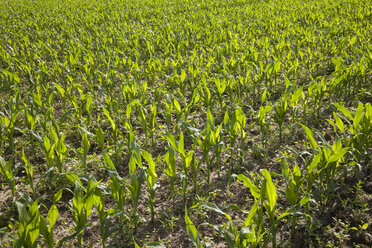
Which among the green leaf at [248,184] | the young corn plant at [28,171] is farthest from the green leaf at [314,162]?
the young corn plant at [28,171]

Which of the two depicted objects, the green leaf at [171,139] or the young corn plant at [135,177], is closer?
the young corn plant at [135,177]

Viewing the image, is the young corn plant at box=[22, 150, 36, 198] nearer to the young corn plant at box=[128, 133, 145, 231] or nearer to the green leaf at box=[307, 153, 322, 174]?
→ the young corn plant at box=[128, 133, 145, 231]

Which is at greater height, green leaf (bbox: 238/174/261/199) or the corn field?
green leaf (bbox: 238/174/261/199)

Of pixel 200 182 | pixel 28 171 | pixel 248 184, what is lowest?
pixel 200 182

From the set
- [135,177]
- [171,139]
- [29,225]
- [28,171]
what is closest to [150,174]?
[135,177]

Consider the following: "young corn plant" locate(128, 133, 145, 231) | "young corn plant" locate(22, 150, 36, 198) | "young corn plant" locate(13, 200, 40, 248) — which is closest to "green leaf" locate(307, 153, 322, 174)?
"young corn plant" locate(128, 133, 145, 231)

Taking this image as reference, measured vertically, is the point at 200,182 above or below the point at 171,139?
below

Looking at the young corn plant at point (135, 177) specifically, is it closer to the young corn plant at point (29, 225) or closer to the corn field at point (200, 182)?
the corn field at point (200, 182)

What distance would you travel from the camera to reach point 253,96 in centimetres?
385

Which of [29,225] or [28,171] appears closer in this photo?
[29,225]

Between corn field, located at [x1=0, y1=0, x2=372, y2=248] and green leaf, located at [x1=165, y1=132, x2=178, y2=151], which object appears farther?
green leaf, located at [x1=165, y1=132, x2=178, y2=151]

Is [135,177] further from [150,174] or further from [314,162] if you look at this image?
[314,162]

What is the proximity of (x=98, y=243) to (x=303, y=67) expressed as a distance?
4039mm

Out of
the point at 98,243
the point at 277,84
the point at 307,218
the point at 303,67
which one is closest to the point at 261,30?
the point at 303,67
